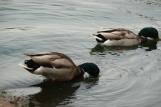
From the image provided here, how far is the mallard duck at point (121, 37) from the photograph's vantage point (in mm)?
15906

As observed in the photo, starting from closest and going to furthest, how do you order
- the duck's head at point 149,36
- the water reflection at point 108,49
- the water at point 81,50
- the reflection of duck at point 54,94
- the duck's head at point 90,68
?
the reflection of duck at point 54,94 < the water at point 81,50 < the duck's head at point 90,68 < the water reflection at point 108,49 < the duck's head at point 149,36

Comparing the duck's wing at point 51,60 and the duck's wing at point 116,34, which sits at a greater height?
the duck's wing at point 51,60

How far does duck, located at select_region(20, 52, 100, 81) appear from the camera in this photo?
38.0ft

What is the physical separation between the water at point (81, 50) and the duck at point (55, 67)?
22 centimetres

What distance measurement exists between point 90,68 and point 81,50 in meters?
2.00

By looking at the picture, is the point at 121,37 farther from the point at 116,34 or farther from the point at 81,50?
the point at 81,50

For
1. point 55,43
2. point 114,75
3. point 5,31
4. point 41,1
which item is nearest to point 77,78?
point 114,75

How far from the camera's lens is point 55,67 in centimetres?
1184

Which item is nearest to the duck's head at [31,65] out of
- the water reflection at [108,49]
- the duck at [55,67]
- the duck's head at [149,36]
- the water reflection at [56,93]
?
the duck at [55,67]

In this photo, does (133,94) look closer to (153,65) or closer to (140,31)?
(153,65)

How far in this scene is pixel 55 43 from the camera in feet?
49.3

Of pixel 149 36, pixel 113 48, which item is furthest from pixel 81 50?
pixel 149 36

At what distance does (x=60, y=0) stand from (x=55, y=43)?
6383 millimetres

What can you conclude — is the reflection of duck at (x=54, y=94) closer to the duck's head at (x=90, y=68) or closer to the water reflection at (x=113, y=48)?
the duck's head at (x=90, y=68)
